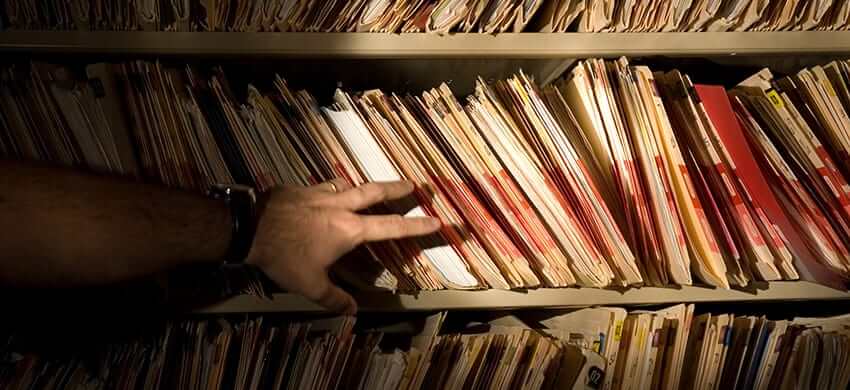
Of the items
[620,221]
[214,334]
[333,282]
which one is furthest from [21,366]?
[620,221]

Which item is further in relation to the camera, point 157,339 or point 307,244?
point 157,339

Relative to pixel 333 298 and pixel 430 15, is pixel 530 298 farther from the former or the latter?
pixel 430 15

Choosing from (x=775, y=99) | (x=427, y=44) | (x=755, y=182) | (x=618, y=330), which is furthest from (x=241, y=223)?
(x=775, y=99)

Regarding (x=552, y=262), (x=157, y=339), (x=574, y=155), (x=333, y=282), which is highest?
(x=574, y=155)

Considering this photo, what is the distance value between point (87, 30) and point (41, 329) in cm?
50

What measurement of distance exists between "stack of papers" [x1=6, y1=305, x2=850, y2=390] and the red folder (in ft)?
0.42

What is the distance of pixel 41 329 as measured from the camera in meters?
1.02

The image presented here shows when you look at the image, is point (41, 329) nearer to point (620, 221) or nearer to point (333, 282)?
point (333, 282)

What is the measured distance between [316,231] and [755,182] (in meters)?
0.68

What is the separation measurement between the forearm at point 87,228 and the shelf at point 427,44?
0.21 m

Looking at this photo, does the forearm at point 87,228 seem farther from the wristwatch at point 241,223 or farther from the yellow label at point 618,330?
the yellow label at point 618,330

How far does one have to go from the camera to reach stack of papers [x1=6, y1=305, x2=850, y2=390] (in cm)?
91

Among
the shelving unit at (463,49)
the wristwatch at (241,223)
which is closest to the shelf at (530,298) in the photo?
the shelving unit at (463,49)

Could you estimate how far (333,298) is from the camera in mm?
845
